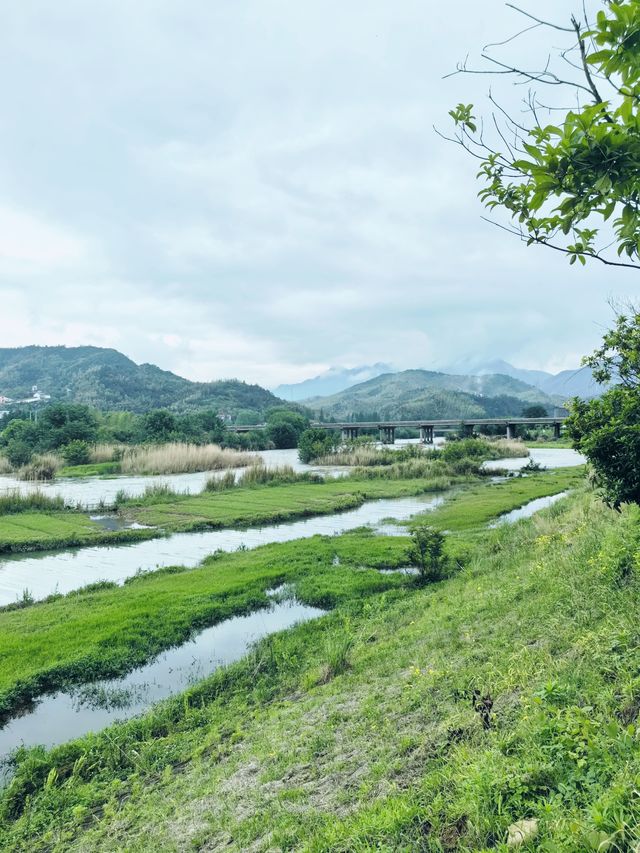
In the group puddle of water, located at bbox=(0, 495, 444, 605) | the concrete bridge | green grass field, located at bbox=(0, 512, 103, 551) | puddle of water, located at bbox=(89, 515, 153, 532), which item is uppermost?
the concrete bridge

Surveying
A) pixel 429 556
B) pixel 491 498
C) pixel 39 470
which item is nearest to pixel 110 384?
pixel 39 470

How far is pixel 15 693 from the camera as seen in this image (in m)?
6.03

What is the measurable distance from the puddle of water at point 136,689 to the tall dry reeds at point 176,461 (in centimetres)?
2469

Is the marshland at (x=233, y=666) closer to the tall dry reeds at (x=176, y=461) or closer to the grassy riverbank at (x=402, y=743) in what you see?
the grassy riverbank at (x=402, y=743)

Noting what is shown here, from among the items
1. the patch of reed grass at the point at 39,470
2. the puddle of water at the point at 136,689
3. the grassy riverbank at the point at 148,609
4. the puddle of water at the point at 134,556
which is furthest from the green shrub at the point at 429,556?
the patch of reed grass at the point at 39,470

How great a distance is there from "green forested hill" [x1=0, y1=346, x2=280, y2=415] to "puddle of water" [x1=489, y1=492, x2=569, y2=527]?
284ft

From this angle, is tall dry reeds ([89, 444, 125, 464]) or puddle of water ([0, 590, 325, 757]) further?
tall dry reeds ([89, 444, 125, 464])

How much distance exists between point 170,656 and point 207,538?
324 inches

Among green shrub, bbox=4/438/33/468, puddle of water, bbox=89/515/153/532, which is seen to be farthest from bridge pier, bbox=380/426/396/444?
puddle of water, bbox=89/515/153/532

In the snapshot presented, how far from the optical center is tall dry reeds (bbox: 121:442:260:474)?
32938 mm

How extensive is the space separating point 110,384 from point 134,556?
12706 centimetres

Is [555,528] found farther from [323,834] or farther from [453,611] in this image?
[323,834]

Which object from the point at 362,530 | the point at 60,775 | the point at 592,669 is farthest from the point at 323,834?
the point at 362,530

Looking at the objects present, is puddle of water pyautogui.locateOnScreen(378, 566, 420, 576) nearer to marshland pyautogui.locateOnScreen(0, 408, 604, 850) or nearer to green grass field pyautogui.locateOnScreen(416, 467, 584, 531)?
marshland pyautogui.locateOnScreen(0, 408, 604, 850)
